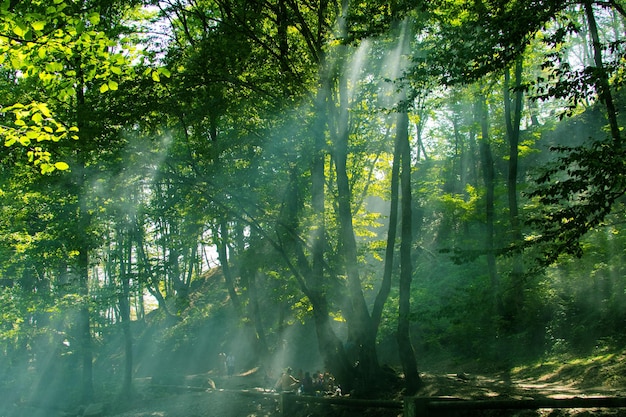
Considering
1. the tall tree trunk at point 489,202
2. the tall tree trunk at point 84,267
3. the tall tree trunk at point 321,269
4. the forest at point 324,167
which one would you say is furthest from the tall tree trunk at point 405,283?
the tall tree trunk at point 84,267

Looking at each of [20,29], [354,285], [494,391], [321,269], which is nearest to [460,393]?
[494,391]

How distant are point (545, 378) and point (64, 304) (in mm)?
17089

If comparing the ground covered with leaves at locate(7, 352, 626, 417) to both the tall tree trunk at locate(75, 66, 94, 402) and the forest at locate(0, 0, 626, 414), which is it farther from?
the tall tree trunk at locate(75, 66, 94, 402)

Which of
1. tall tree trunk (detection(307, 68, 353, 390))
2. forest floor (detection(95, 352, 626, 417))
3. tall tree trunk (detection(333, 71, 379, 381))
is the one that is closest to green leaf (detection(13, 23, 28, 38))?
tall tree trunk (detection(307, 68, 353, 390))

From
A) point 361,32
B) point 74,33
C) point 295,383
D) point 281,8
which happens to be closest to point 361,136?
point 281,8

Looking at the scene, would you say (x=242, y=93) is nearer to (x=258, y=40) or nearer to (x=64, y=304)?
(x=258, y=40)

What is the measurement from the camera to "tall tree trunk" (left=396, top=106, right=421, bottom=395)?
1266cm

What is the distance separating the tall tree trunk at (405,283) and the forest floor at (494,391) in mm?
478

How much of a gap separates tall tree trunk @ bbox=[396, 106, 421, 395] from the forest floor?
478 mm

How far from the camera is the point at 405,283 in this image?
13.1 meters

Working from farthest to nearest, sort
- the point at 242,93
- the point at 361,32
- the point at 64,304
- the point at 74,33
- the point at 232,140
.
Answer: the point at 64,304 < the point at 232,140 < the point at 242,93 < the point at 361,32 < the point at 74,33

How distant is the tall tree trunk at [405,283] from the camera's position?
12.7 metres

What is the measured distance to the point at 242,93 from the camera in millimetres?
13797

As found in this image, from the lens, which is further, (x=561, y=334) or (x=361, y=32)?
(x=561, y=334)
